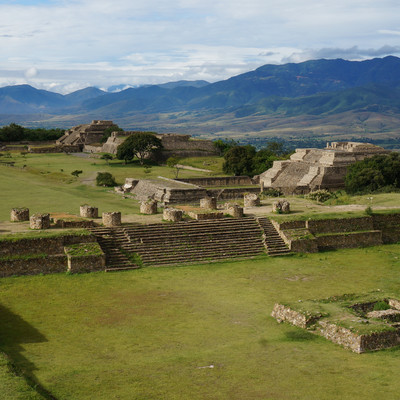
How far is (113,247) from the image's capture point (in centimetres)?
2503

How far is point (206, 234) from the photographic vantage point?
2688 cm

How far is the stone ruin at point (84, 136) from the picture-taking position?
8788 cm

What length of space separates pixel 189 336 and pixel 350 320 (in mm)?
4247

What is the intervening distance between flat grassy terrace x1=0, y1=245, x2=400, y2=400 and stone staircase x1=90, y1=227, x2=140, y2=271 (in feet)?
2.19

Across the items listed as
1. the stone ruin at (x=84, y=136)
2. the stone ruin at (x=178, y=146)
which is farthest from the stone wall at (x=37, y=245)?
the stone ruin at (x=84, y=136)

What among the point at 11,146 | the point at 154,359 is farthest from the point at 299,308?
the point at 11,146

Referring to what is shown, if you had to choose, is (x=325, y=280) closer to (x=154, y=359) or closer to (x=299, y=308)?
(x=299, y=308)

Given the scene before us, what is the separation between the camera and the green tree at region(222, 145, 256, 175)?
60219mm

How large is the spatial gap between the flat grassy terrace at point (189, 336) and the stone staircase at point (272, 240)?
49.5 inches

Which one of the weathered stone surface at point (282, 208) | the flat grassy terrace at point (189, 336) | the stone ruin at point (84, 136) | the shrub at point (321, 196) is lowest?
the flat grassy terrace at point (189, 336)

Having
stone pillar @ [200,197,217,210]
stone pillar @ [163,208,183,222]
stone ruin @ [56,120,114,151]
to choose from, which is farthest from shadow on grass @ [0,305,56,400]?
stone ruin @ [56,120,114,151]

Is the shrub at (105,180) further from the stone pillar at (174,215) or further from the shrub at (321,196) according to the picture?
the stone pillar at (174,215)

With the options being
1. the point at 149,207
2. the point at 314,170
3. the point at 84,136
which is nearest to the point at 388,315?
the point at 149,207

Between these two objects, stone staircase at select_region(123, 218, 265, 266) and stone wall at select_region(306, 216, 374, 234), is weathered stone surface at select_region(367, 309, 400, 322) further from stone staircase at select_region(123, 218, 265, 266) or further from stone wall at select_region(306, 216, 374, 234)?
stone wall at select_region(306, 216, 374, 234)
